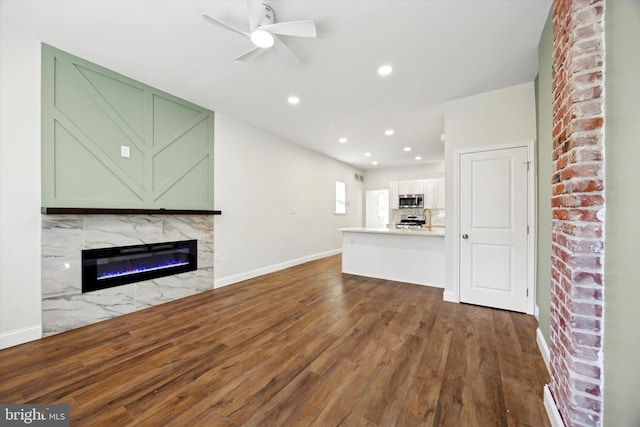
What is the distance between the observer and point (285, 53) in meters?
2.40

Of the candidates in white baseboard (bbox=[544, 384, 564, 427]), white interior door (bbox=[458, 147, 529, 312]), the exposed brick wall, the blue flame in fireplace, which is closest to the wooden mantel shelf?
the blue flame in fireplace

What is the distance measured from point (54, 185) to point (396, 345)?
3.86m

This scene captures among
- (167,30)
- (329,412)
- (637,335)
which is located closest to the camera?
(637,335)

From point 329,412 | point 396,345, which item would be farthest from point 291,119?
point 329,412

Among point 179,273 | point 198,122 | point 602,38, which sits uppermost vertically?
point 198,122

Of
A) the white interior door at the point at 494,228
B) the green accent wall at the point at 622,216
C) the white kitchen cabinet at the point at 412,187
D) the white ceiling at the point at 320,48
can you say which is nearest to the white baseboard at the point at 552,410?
the green accent wall at the point at 622,216

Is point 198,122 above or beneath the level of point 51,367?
above

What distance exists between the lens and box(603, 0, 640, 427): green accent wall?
3.58ft

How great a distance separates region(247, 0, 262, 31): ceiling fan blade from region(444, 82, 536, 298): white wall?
2.85 m

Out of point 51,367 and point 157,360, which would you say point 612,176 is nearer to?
point 157,360

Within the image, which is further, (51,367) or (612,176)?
(51,367)

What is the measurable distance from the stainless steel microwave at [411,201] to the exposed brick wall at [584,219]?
21.7ft

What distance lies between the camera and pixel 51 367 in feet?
6.62

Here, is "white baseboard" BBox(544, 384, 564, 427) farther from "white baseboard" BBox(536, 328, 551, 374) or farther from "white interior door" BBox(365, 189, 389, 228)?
"white interior door" BBox(365, 189, 389, 228)
